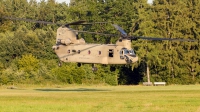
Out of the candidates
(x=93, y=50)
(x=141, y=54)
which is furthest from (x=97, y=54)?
(x=141, y=54)

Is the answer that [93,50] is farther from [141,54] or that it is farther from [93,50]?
[141,54]

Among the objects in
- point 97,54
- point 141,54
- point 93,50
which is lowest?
point 97,54

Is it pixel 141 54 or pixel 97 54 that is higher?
pixel 141 54

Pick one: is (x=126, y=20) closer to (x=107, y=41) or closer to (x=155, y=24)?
(x=107, y=41)

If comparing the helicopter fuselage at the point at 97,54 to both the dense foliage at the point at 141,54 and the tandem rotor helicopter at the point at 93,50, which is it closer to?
→ the tandem rotor helicopter at the point at 93,50

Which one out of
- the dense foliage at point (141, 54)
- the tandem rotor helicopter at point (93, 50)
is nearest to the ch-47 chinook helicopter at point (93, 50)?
the tandem rotor helicopter at point (93, 50)

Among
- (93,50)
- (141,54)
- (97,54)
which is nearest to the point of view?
(97,54)

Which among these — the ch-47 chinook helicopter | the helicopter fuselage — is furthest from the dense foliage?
the helicopter fuselage

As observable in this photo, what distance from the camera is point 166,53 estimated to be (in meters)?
102

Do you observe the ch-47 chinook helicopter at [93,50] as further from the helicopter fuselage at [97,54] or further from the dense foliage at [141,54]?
the dense foliage at [141,54]

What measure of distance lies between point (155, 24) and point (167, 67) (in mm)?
8202

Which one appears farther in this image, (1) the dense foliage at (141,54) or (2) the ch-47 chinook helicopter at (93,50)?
(1) the dense foliage at (141,54)

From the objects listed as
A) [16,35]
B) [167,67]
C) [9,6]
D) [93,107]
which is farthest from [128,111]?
[9,6]

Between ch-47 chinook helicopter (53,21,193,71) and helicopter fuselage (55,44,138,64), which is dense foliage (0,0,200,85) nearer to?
ch-47 chinook helicopter (53,21,193,71)
